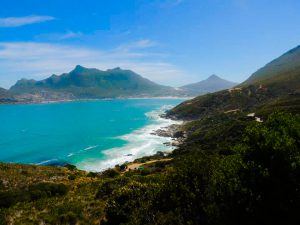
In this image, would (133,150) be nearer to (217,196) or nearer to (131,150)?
(131,150)

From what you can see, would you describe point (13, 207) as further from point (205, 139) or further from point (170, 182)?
point (205, 139)

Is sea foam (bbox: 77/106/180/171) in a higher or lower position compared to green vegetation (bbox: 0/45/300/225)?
lower

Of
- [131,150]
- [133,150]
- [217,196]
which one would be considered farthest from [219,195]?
[131,150]

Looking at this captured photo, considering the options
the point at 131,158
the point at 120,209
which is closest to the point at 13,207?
the point at 120,209

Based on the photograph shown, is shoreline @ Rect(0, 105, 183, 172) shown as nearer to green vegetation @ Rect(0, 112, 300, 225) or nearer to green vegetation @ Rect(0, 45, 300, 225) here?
green vegetation @ Rect(0, 112, 300, 225)

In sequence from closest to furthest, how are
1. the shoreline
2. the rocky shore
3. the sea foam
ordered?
the sea foam
the shoreline
the rocky shore

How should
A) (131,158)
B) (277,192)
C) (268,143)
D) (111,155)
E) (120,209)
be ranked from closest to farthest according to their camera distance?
(277,192), (268,143), (120,209), (131,158), (111,155)

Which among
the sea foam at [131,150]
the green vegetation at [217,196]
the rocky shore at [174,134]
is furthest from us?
the rocky shore at [174,134]

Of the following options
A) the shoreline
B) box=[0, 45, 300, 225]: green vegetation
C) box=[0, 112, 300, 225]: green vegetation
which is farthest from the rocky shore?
box=[0, 112, 300, 225]: green vegetation

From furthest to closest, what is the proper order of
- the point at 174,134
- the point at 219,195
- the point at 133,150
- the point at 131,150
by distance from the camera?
the point at 174,134 < the point at 131,150 < the point at 133,150 < the point at 219,195

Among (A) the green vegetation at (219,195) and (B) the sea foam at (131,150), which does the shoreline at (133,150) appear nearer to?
(B) the sea foam at (131,150)

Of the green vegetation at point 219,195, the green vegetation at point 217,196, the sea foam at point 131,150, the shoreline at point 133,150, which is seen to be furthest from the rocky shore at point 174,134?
the green vegetation at point 219,195
